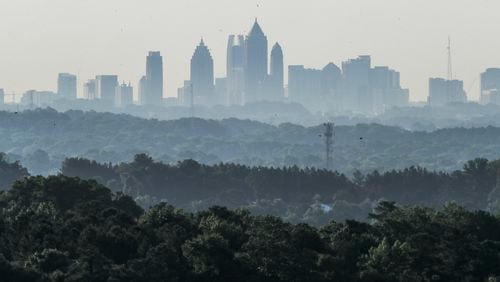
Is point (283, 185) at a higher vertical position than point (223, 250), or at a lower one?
lower

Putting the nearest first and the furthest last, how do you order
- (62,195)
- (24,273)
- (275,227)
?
(24,273)
(275,227)
(62,195)

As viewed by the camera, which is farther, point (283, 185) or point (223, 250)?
point (283, 185)

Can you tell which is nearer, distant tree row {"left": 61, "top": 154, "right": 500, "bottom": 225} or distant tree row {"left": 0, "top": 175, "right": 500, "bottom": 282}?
distant tree row {"left": 0, "top": 175, "right": 500, "bottom": 282}

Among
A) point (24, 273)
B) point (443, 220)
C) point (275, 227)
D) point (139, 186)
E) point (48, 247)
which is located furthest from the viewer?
point (139, 186)

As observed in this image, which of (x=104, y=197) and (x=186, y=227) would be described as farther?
(x=104, y=197)

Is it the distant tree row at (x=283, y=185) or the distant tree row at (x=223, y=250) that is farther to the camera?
the distant tree row at (x=283, y=185)

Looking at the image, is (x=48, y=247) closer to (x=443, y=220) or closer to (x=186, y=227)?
(x=186, y=227)

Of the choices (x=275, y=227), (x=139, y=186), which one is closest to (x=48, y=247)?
(x=275, y=227)

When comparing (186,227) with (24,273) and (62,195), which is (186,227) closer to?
(24,273)
